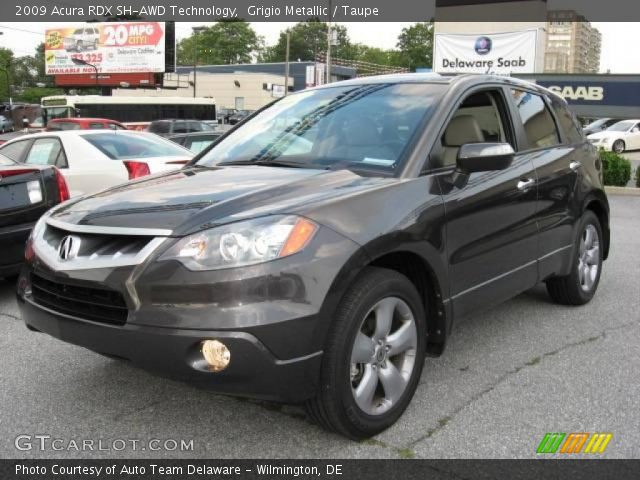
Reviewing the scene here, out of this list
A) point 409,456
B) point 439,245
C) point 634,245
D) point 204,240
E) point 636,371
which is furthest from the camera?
point 634,245

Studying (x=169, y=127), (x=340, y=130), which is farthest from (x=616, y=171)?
(x=169, y=127)

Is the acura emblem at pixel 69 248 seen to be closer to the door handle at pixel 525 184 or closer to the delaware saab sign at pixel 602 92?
the door handle at pixel 525 184

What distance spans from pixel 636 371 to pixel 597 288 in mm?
2010

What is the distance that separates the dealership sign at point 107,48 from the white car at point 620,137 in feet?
128

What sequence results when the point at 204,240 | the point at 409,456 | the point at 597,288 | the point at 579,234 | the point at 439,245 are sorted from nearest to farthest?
the point at 204,240 < the point at 409,456 < the point at 439,245 < the point at 579,234 < the point at 597,288

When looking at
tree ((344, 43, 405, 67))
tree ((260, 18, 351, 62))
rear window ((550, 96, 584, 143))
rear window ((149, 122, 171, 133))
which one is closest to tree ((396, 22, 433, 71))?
tree ((344, 43, 405, 67))

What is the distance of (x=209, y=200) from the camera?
9.37 feet

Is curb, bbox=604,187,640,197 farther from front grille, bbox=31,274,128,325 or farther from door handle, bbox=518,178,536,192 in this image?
front grille, bbox=31,274,128,325

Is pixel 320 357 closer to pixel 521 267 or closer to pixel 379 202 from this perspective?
pixel 379 202

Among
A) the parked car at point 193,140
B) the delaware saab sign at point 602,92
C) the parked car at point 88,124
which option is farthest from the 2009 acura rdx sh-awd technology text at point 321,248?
the delaware saab sign at point 602,92

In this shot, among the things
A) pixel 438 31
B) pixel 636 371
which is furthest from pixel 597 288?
pixel 438 31

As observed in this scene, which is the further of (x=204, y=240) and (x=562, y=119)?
(x=562, y=119)

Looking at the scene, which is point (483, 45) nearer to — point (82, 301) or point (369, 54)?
point (82, 301)
